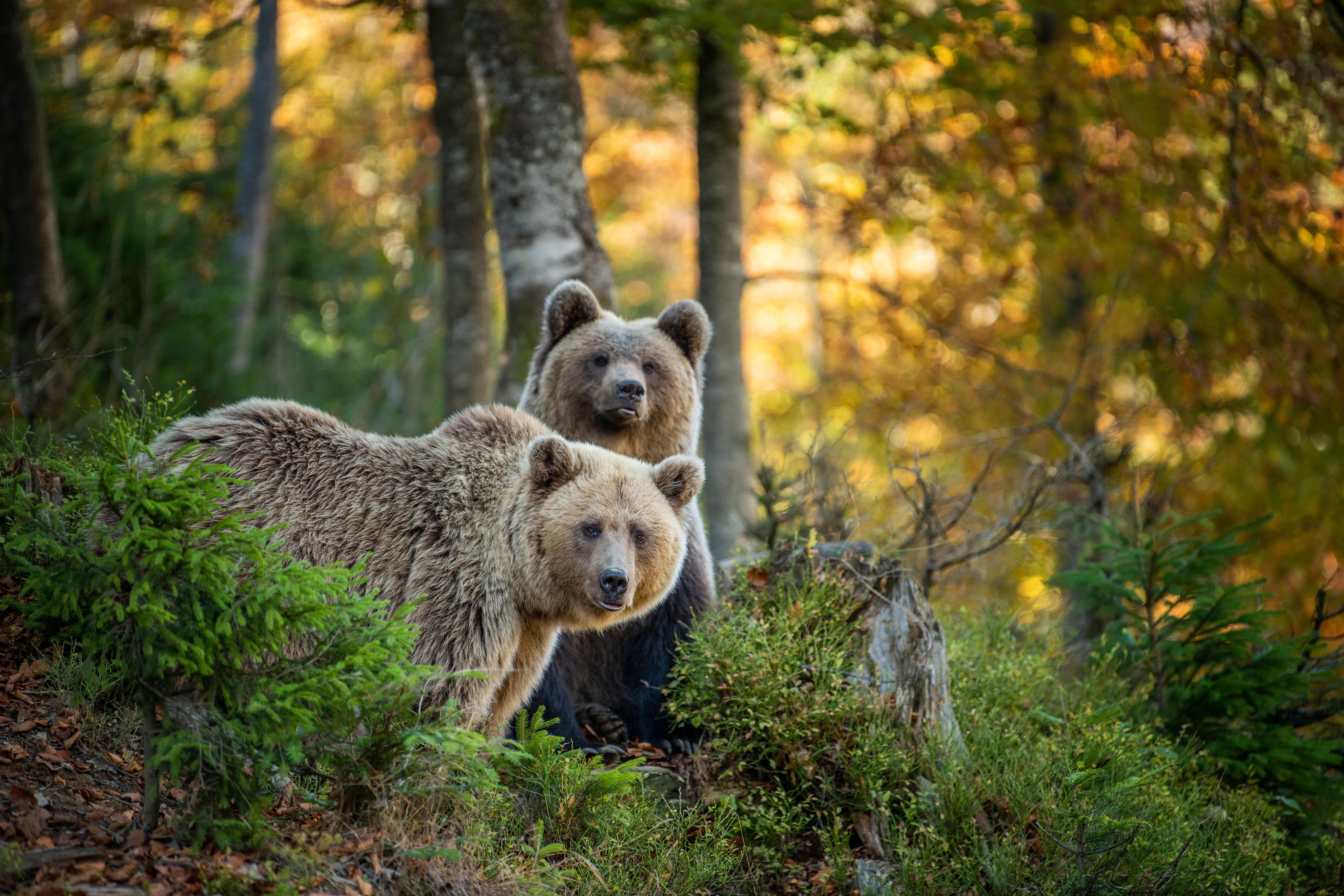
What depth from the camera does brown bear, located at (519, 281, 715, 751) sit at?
578cm

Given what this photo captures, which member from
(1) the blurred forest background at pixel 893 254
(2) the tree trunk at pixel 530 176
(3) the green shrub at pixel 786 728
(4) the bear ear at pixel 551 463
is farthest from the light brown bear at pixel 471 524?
(2) the tree trunk at pixel 530 176

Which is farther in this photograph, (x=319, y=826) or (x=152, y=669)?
(x=319, y=826)

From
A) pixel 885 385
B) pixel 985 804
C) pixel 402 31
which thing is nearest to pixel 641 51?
pixel 402 31

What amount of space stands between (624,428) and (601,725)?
1.65m

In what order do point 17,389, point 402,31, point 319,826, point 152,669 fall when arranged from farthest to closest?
point 402,31 → point 17,389 → point 319,826 → point 152,669

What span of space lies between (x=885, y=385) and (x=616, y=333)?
30.5 feet

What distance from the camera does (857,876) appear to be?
498 centimetres

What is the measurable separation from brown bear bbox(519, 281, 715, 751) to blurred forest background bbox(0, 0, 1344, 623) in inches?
40.4

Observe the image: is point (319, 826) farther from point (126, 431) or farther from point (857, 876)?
point (857, 876)

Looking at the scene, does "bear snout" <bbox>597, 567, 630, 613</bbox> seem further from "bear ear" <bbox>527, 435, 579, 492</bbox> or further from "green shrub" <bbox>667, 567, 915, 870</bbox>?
"green shrub" <bbox>667, 567, 915, 870</bbox>

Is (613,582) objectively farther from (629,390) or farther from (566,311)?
(566,311)

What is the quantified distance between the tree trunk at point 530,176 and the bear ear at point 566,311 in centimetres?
132

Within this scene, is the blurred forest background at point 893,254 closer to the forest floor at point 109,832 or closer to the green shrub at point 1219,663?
the green shrub at point 1219,663

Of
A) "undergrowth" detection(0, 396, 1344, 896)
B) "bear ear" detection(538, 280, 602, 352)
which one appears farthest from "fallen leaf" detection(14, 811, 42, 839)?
"bear ear" detection(538, 280, 602, 352)
